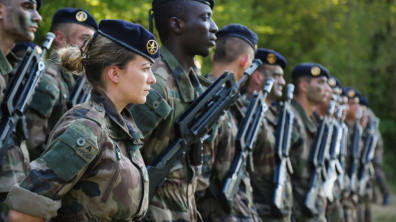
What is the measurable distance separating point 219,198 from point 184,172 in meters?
1.12

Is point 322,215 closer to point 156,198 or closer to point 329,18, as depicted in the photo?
point 156,198

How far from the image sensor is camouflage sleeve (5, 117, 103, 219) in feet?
9.17

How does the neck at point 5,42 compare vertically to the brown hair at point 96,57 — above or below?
below

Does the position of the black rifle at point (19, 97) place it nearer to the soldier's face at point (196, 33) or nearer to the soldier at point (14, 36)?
the soldier at point (14, 36)

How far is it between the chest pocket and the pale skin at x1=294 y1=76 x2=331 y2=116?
3714 millimetres

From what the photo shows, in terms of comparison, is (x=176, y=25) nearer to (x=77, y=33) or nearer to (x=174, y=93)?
(x=174, y=93)

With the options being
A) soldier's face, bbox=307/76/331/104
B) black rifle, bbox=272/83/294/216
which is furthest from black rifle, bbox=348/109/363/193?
black rifle, bbox=272/83/294/216

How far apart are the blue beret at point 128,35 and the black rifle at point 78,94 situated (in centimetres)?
242

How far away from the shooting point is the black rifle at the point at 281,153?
649 centimetres

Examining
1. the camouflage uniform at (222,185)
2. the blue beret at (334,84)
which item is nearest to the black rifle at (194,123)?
the camouflage uniform at (222,185)

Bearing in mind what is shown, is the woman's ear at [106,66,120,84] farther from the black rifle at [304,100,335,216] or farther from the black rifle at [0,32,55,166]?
the black rifle at [304,100,335,216]

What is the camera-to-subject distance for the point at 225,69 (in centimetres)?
623

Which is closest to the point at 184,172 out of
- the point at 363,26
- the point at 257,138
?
the point at 257,138

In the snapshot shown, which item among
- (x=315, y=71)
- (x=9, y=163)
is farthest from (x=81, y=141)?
(x=315, y=71)
